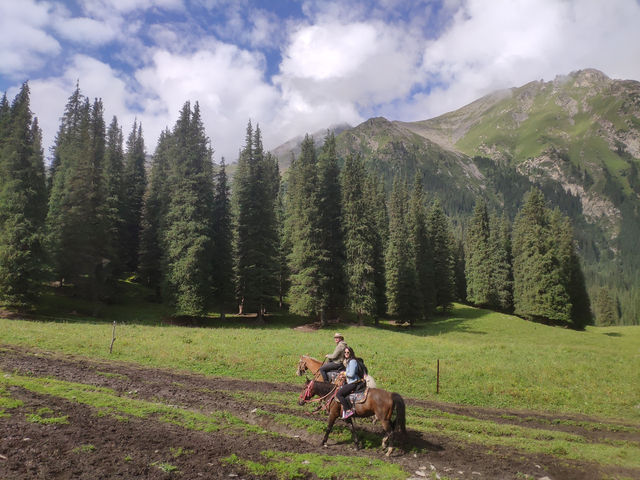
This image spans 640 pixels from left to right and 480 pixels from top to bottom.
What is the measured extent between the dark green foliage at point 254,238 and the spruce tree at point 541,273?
4099cm

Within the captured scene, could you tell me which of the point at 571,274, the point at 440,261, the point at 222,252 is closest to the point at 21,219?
the point at 222,252

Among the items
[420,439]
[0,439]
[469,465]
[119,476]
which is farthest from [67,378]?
[469,465]

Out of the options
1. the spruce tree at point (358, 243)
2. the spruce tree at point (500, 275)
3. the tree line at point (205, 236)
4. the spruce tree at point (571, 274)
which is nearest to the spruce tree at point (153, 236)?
the tree line at point (205, 236)

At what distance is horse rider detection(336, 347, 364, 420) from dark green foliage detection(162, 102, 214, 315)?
96.0ft

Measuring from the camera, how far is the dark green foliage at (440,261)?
205 ft

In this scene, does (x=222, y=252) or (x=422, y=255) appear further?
(x=422, y=255)

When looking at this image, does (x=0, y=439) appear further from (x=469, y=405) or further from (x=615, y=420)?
(x=615, y=420)

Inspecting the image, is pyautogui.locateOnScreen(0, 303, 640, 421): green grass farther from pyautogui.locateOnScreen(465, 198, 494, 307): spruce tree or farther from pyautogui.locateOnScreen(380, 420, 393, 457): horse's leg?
pyautogui.locateOnScreen(465, 198, 494, 307): spruce tree

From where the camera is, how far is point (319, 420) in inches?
544

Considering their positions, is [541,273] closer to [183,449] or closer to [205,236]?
[205,236]

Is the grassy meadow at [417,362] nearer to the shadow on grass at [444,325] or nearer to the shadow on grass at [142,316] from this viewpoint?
the shadow on grass at [142,316]

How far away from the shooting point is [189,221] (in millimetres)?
40719

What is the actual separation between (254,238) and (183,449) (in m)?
34.1

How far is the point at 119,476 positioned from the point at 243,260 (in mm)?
35138
